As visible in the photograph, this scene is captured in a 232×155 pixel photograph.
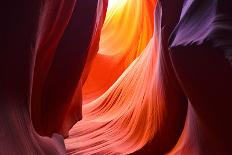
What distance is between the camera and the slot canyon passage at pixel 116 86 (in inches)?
55.7

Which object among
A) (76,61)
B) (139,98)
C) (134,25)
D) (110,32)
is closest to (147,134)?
(139,98)

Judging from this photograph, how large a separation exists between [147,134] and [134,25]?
3.55 m

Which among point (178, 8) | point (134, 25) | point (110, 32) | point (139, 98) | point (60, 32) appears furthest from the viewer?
point (110, 32)

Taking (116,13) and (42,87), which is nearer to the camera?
(42,87)

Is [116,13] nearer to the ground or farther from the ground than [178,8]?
nearer to the ground

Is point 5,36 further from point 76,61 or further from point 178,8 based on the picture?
point 178,8

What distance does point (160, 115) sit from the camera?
2.87 m

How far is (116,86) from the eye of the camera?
416cm

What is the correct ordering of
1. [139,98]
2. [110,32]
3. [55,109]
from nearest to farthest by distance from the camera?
[55,109] < [139,98] < [110,32]

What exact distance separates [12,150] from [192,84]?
3.34ft

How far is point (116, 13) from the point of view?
267 inches

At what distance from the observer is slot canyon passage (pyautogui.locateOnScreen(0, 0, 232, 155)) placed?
1.42m

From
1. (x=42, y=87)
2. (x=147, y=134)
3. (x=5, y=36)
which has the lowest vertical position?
(x=147, y=134)

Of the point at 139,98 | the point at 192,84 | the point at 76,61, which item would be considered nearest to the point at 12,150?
the point at 192,84
